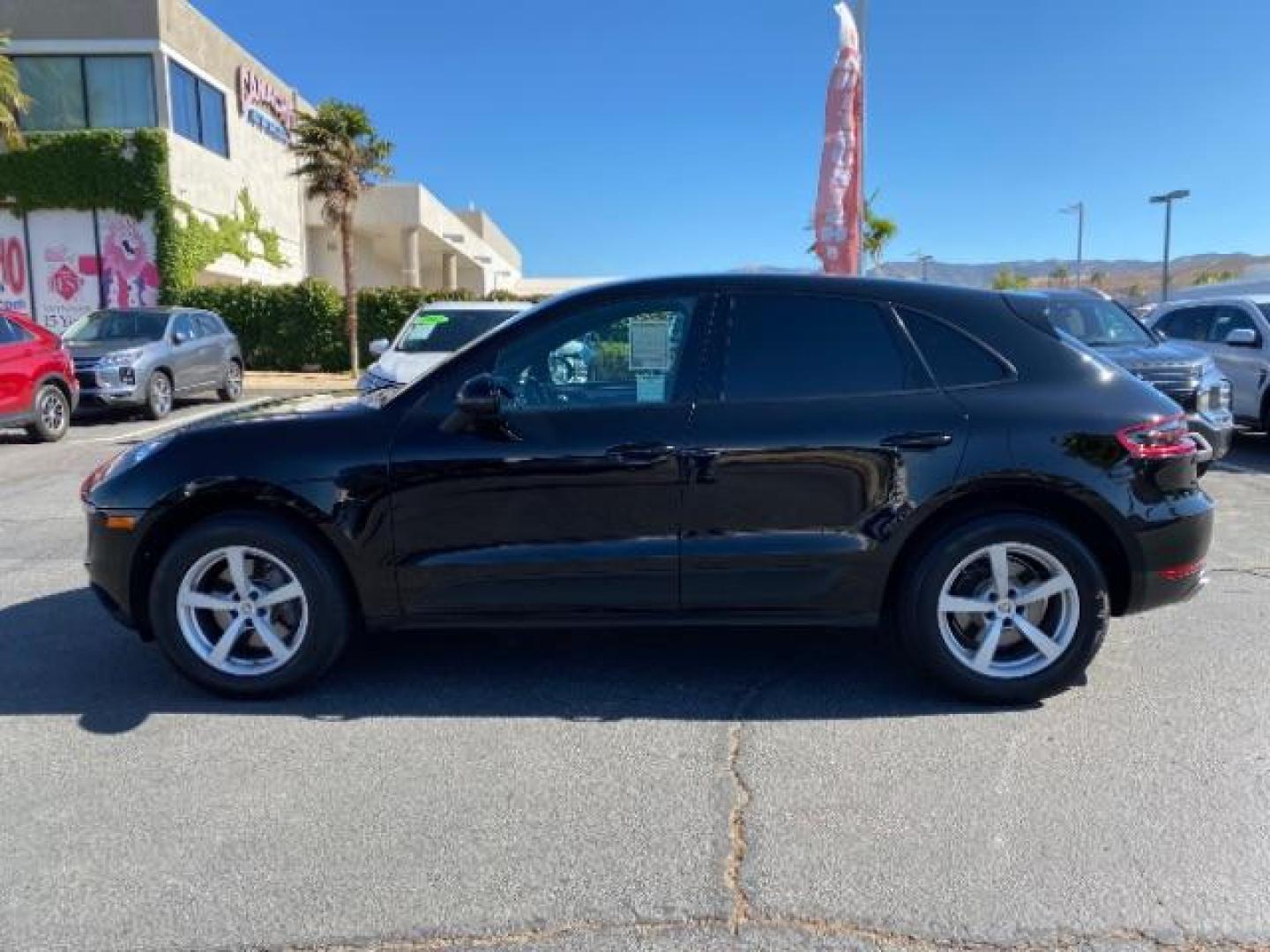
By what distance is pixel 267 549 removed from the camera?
384cm

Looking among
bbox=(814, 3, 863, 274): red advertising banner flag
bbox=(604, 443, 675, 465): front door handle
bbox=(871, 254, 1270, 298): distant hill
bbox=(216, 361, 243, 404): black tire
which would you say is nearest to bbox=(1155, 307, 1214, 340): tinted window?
bbox=(814, 3, 863, 274): red advertising banner flag

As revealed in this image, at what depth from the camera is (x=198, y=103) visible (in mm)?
25594

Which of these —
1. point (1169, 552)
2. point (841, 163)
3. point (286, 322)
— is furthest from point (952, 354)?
point (286, 322)

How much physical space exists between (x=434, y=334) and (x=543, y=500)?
311 inches

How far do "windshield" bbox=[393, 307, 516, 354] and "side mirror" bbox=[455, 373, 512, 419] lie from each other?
727 cm

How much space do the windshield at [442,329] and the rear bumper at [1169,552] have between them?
816 cm

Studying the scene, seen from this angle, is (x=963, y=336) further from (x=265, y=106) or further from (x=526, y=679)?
(x=265, y=106)

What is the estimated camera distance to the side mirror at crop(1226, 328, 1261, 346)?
34.5 ft

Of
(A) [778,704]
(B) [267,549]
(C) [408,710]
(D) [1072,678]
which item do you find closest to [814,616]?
(A) [778,704]

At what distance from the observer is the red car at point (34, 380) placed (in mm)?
11164

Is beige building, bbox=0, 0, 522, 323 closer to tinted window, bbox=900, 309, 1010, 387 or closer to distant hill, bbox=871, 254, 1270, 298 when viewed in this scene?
tinted window, bbox=900, 309, 1010, 387

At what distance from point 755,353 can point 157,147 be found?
23953 mm

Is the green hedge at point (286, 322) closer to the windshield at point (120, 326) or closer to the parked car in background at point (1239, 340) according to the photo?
the windshield at point (120, 326)

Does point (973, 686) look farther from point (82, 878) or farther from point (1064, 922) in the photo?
point (82, 878)
